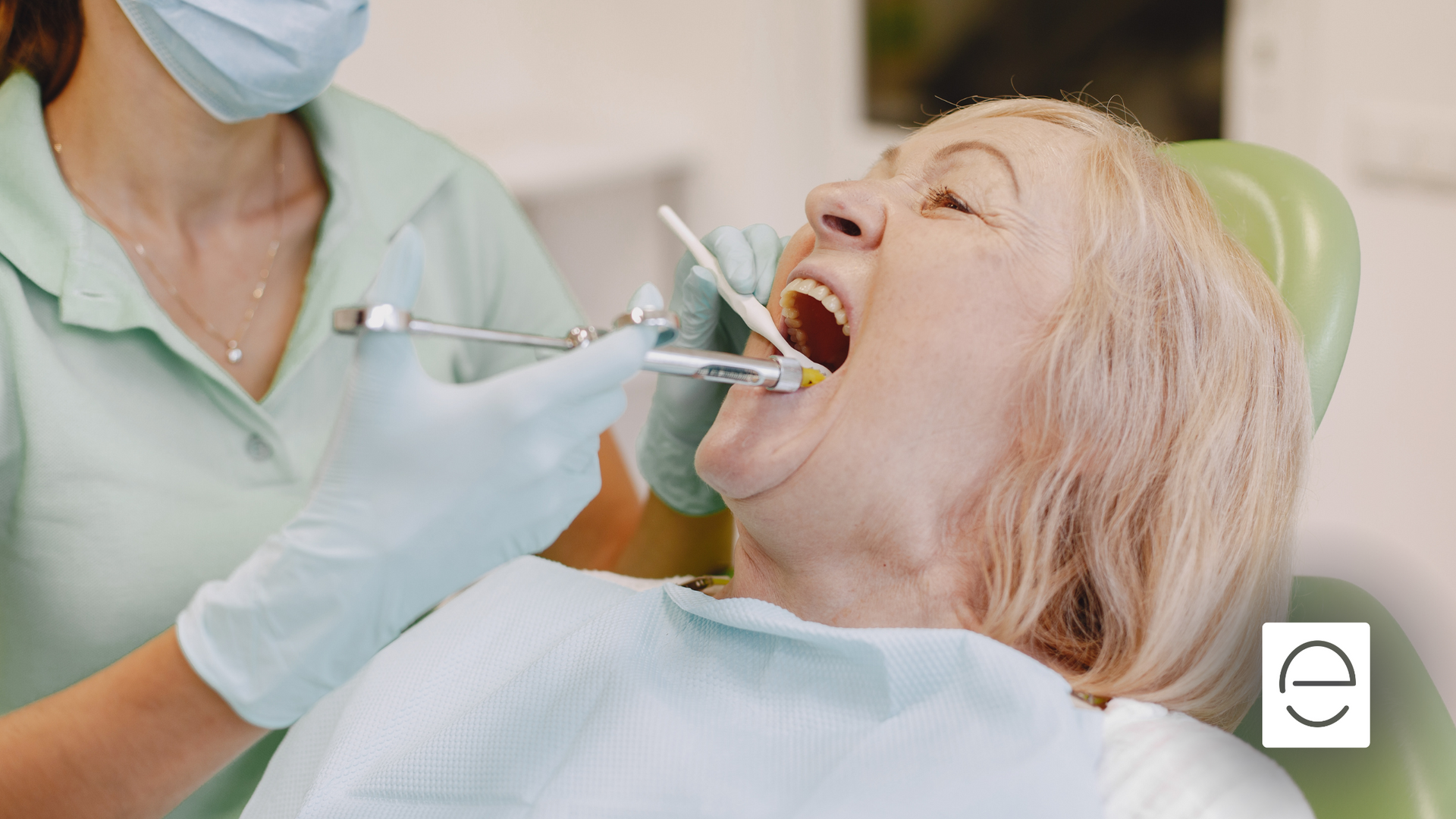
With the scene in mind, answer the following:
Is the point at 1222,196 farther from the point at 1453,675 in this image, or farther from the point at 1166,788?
the point at 1166,788

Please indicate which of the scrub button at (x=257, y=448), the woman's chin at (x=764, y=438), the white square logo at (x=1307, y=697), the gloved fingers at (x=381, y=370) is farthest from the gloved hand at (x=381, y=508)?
the white square logo at (x=1307, y=697)

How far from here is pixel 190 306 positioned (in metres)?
1.27

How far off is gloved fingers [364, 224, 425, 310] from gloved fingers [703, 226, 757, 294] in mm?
435

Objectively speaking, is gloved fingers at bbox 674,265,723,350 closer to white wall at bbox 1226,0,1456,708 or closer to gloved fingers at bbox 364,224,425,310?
gloved fingers at bbox 364,224,425,310

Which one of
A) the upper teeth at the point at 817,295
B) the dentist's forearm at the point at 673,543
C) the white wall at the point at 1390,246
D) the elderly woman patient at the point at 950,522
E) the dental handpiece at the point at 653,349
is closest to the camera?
the dental handpiece at the point at 653,349

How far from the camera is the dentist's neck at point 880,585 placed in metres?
1.04

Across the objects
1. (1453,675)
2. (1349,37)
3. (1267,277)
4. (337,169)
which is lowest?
(1453,675)

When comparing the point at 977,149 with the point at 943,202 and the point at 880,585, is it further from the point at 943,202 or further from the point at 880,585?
the point at 880,585

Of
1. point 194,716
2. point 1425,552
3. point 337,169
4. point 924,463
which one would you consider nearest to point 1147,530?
point 924,463

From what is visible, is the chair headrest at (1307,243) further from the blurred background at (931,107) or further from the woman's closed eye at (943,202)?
the blurred background at (931,107)

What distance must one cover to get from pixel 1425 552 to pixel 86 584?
86.6 inches

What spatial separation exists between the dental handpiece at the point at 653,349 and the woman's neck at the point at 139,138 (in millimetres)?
563

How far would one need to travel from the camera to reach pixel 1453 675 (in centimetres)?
108

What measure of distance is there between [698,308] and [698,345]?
0.07m
